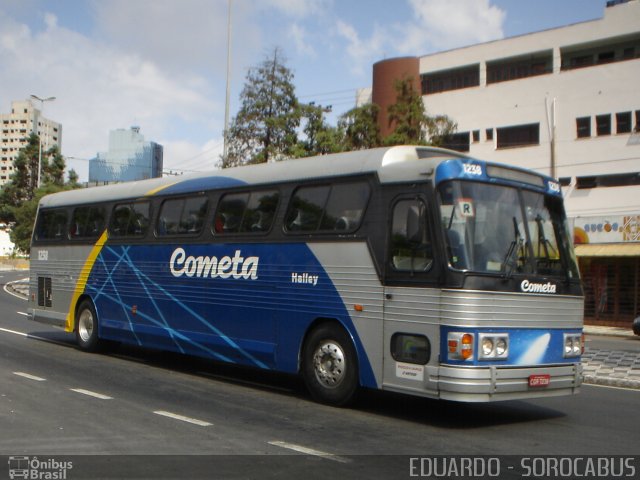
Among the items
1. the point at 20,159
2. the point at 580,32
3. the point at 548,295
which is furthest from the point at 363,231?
the point at 20,159

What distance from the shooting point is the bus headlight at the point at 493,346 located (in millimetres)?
8461

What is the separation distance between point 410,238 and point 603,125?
1081 inches

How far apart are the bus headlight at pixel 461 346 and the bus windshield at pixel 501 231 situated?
28.9 inches

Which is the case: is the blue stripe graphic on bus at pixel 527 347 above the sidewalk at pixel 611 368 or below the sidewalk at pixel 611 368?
above

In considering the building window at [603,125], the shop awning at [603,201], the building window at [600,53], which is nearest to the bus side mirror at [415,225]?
the shop awning at [603,201]

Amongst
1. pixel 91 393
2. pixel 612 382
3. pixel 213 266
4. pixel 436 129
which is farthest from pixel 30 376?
pixel 436 129

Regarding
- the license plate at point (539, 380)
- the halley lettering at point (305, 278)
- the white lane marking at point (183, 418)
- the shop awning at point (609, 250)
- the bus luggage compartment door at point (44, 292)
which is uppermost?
the shop awning at point (609, 250)

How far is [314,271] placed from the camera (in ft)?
33.8

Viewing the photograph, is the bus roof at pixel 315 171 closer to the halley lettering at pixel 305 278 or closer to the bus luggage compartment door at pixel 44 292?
the halley lettering at pixel 305 278

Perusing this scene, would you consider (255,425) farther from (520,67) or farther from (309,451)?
(520,67)

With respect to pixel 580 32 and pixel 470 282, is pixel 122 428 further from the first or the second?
pixel 580 32

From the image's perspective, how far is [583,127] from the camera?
1346 inches

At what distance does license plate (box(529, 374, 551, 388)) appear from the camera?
8.80 meters

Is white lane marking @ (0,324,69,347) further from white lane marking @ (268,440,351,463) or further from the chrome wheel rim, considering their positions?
white lane marking @ (268,440,351,463)
